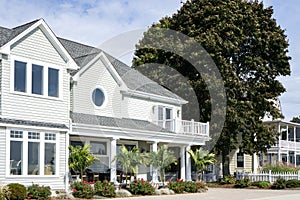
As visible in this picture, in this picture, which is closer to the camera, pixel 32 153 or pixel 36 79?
pixel 32 153

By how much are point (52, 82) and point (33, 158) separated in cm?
397

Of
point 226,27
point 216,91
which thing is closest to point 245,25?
point 226,27

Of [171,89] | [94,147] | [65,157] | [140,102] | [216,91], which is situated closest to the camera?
[65,157]

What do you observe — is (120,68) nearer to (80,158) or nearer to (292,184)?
(80,158)

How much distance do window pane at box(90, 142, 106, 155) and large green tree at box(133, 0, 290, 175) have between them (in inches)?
469

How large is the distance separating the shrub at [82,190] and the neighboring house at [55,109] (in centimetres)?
164

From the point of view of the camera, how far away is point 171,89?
136 feet

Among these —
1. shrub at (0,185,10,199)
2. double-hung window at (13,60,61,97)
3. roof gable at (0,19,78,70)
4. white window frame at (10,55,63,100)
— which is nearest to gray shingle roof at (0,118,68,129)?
white window frame at (10,55,63,100)

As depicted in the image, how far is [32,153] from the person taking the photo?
2281cm

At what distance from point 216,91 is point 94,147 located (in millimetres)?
13179

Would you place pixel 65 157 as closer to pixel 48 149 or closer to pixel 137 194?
pixel 48 149

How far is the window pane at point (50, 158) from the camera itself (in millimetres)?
23609

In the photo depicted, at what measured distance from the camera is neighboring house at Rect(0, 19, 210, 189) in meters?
22.2

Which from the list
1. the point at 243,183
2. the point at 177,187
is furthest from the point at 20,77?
the point at 243,183
